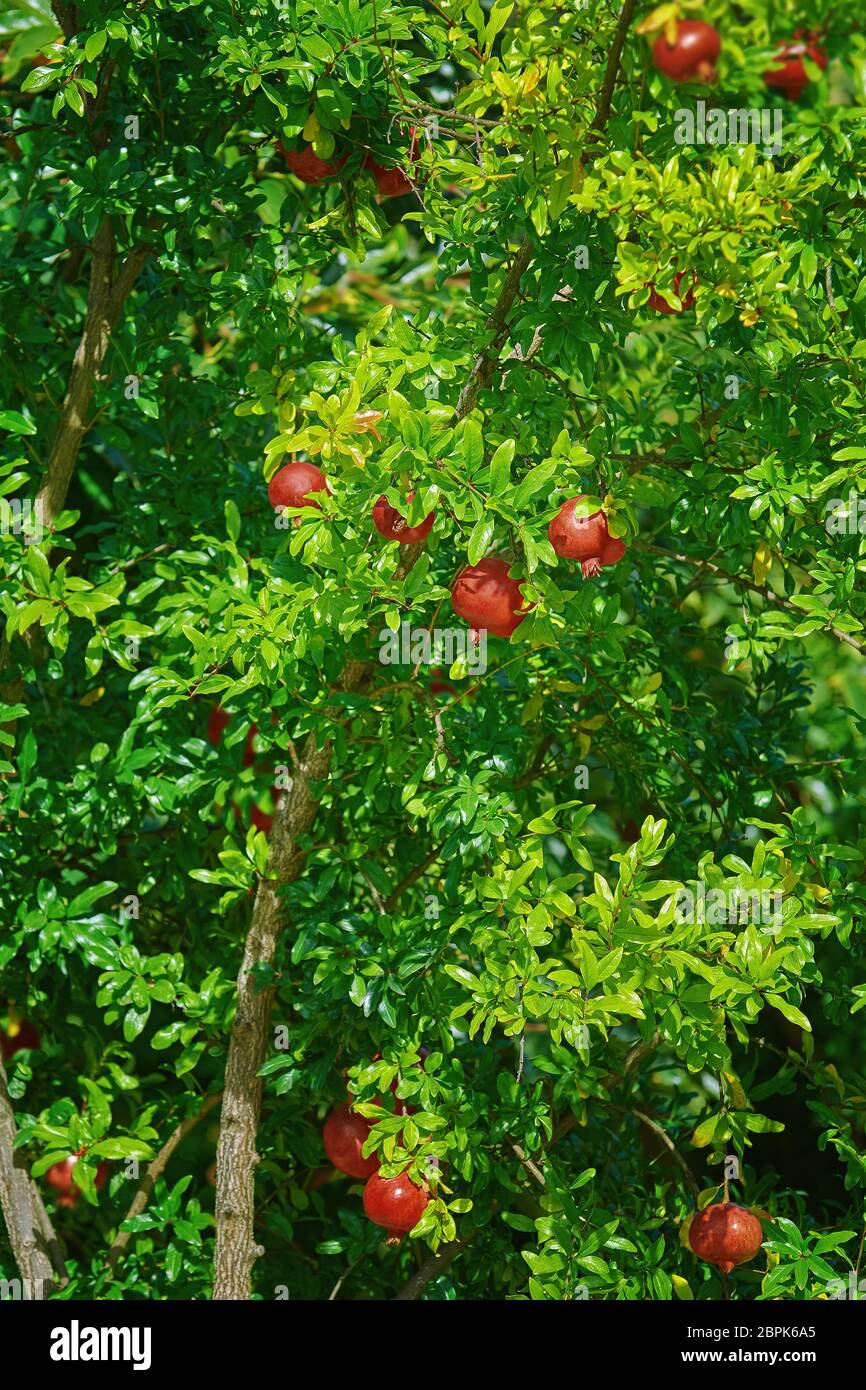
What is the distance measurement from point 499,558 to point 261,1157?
88 centimetres

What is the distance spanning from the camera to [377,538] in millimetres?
1435

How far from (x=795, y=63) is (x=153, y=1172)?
1.47m

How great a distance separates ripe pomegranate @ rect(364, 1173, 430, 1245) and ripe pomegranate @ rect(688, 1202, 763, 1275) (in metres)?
0.32

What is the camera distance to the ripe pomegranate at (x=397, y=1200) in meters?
1.53

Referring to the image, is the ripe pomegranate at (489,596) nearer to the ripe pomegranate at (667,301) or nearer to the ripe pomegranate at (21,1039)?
the ripe pomegranate at (667,301)

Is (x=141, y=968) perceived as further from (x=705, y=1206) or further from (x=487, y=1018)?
(x=705, y=1206)

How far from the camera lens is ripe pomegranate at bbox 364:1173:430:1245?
1528mm

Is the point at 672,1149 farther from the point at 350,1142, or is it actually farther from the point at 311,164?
the point at 311,164

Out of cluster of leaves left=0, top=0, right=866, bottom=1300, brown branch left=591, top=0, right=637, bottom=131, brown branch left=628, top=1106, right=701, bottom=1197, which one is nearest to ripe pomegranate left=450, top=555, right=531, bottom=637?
cluster of leaves left=0, top=0, right=866, bottom=1300

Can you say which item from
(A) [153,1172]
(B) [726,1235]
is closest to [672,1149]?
(B) [726,1235]

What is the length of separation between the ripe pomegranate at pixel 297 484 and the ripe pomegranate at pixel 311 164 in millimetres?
357

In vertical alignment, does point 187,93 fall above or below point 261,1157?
above

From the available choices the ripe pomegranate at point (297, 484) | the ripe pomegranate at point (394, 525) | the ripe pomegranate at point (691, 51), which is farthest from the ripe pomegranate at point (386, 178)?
the ripe pomegranate at point (691, 51)

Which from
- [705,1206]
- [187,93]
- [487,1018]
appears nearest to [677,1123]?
[705,1206]
